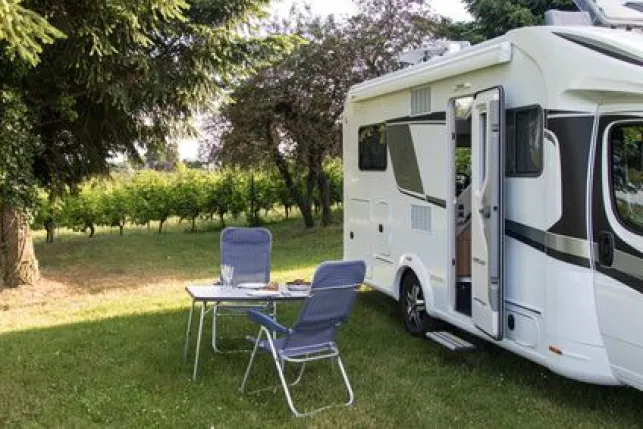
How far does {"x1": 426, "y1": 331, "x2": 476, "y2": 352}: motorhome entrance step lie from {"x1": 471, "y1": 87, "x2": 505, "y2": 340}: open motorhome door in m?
0.48

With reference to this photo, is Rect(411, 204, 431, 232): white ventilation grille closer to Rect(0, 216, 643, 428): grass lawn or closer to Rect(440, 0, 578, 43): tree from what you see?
Rect(0, 216, 643, 428): grass lawn

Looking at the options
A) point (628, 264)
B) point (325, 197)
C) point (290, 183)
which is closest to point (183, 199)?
point (290, 183)

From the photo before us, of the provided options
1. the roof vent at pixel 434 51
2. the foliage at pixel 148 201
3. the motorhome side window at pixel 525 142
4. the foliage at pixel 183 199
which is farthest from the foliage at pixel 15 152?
the foliage at pixel 148 201

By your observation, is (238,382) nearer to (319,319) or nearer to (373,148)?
(319,319)

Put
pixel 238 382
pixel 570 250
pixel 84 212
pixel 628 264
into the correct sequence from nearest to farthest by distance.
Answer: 1. pixel 628 264
2. pixel 570 250
3. pixel 238 382
4. pixel 84 212

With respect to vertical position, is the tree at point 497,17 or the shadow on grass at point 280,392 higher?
the tree at point 497,17

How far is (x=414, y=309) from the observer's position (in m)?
6.81

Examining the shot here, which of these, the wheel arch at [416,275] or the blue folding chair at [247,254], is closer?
the wheel arch at [416,275]

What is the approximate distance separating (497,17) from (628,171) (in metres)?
13.7

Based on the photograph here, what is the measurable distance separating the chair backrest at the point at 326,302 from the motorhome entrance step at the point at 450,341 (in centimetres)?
124

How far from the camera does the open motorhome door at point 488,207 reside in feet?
16.5

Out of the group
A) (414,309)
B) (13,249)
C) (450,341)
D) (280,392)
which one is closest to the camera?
(280,392)

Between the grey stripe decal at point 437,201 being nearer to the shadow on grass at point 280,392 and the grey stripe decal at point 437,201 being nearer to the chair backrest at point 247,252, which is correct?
the shadow on grass at point 280,392

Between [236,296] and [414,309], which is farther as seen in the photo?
[414,309]
